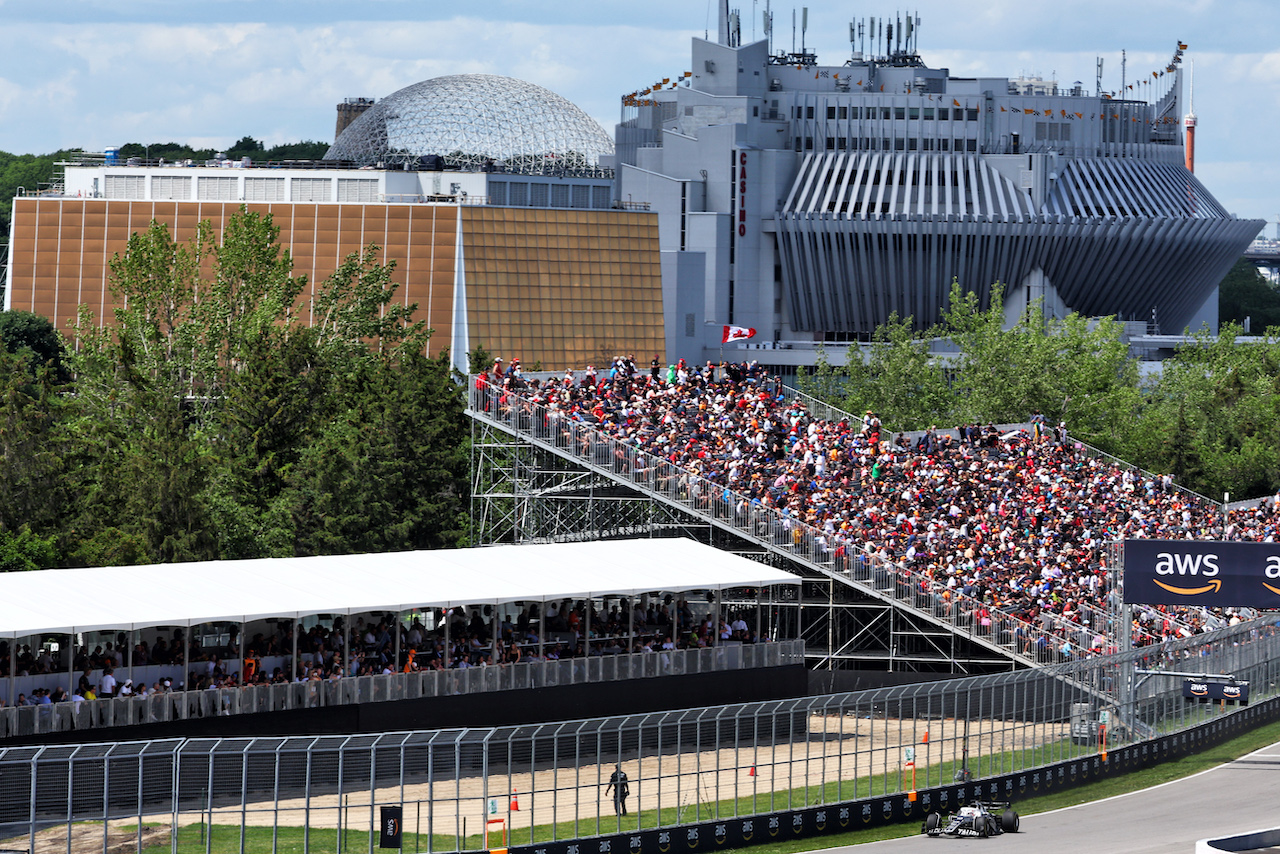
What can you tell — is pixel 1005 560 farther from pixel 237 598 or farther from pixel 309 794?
pixel 309 794

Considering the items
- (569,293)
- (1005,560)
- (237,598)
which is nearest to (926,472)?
(1005,560)

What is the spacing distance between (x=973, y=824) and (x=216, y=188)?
3371 inches

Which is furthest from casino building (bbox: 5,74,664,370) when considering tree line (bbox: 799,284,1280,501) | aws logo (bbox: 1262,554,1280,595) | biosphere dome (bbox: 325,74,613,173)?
aws logo (bbox: 1262,554,1280,595)

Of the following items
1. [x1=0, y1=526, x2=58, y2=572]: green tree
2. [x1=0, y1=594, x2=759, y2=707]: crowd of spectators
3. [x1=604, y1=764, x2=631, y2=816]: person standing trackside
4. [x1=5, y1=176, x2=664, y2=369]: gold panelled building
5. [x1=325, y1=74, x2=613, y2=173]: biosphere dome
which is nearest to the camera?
[x1=604, y1=764, x2=631, y2=816]: person standing trackside

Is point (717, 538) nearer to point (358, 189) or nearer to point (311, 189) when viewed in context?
point (358, 189)

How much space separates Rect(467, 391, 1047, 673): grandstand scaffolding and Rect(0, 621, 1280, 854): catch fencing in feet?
33.5

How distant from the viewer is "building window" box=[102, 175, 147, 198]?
115750 mm

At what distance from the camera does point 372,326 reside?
84688 millimetres

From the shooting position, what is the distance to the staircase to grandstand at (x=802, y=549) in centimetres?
5219

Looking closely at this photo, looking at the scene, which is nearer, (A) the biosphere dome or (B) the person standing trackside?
(B) the person standing trackside

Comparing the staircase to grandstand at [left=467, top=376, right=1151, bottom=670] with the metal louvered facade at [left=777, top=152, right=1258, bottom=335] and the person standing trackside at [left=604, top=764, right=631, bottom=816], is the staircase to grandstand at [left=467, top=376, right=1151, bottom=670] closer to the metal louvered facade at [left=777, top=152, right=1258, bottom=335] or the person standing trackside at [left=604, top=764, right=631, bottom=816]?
the person standing trackside at [left=604, top=764, right=631, bottom=816]

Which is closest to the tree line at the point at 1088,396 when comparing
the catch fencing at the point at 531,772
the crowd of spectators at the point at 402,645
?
the crowd of spectators at the point at 402,645

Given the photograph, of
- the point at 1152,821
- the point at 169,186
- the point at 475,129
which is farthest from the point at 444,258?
the point at 1152,821

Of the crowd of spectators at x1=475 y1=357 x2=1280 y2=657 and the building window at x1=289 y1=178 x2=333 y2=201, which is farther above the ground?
the building window at x1=289 y1=178 x2=333 y2=201
